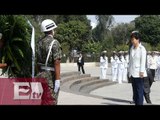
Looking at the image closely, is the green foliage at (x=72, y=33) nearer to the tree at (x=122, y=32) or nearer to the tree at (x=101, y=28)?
the tree at (x=122, y=32)

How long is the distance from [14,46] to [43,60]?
1.26 m

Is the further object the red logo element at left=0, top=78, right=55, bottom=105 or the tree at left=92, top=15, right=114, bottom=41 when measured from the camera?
the tree at left=92, top=15, right=114, bottom=41

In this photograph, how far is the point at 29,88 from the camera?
610 centimetres

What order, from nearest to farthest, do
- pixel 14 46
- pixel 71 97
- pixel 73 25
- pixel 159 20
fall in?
1. pixel 14 46
2. pixel 71 97
3. pixel 73 25
4. pixel 159 20

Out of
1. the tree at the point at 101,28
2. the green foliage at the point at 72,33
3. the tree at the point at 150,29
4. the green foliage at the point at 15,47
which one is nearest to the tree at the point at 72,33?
the green foliage at the point at 72,33

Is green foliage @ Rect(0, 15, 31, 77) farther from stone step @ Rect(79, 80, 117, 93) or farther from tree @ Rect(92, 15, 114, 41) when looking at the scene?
tree @ Rect(92, 15, 114, 41)

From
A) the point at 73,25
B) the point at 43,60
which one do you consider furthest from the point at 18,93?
the point at 73,25

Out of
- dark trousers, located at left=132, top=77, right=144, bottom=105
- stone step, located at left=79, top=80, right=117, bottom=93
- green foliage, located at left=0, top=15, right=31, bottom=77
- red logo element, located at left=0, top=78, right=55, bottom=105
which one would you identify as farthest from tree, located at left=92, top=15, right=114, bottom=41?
red logo element, located at left=0, top=78, right=55, bottom=105

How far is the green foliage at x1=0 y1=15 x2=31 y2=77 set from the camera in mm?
6855

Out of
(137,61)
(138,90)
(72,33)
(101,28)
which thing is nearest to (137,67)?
(137,61)

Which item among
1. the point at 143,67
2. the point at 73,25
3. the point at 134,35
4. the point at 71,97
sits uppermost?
the point at 73,25

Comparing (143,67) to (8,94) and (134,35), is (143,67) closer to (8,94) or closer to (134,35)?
(134,35)

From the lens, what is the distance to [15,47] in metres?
6.89

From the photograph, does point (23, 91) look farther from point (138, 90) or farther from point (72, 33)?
point (72, 33)
